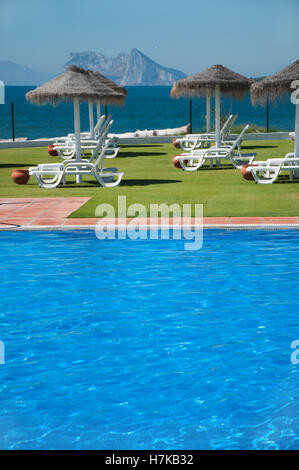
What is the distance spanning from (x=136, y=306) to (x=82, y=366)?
1.68 metres

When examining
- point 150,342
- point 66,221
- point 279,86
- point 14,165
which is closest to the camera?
point 150,342

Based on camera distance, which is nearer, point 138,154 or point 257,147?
point 138,154

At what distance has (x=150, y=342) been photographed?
655 cm

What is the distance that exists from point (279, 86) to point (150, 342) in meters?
11.1

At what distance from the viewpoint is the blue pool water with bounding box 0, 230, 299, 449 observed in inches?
195

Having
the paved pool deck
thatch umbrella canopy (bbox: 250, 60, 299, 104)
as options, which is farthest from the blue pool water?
thatch umbrella canopy (bbox: 250, 60, 299, 104)

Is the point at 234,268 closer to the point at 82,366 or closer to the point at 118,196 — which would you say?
the point at 82,366

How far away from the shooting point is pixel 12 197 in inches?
546

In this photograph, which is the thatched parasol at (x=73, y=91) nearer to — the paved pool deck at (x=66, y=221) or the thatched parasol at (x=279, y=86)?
the thatched parasol at (x=279, y=86)

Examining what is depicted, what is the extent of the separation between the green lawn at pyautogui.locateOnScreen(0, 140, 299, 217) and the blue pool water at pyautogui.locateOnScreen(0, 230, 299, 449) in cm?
180

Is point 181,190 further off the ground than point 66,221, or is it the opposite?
point 181,190

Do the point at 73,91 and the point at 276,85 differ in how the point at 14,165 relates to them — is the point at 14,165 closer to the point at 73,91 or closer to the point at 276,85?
the point at 73,91


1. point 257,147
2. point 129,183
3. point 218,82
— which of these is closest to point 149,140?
point 257,147
